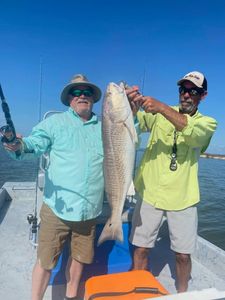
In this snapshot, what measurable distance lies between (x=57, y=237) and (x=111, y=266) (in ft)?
3.99

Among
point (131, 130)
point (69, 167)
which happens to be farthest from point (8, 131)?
point (131, 130)

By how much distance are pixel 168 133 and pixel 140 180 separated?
0.69 meters

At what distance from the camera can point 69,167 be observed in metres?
3.32

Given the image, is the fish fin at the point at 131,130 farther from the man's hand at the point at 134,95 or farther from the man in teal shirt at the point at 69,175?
the man in teal shirt at the point at 69,175

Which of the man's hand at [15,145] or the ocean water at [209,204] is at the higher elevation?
the man's hand at [15,145]

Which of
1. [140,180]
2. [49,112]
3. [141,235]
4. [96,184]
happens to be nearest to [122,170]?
[96,184]

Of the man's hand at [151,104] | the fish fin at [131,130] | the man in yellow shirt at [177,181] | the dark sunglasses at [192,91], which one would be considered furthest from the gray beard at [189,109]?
the fish fin at [131,130]

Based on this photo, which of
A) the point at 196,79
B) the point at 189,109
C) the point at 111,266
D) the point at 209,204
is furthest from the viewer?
the point at 209,204

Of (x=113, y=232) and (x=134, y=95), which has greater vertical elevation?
(x=134, y=95)

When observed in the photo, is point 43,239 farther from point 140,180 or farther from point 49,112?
point 49,112

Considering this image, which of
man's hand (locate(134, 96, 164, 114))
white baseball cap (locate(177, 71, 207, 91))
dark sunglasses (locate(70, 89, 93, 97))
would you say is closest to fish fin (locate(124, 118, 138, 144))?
man's hand (locate(134, 96, 164, 114))

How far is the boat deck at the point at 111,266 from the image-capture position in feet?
13.4

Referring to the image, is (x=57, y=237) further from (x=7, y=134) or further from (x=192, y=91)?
(x=192, y=91)

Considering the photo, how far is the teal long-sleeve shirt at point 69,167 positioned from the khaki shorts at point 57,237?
0.11 meters
